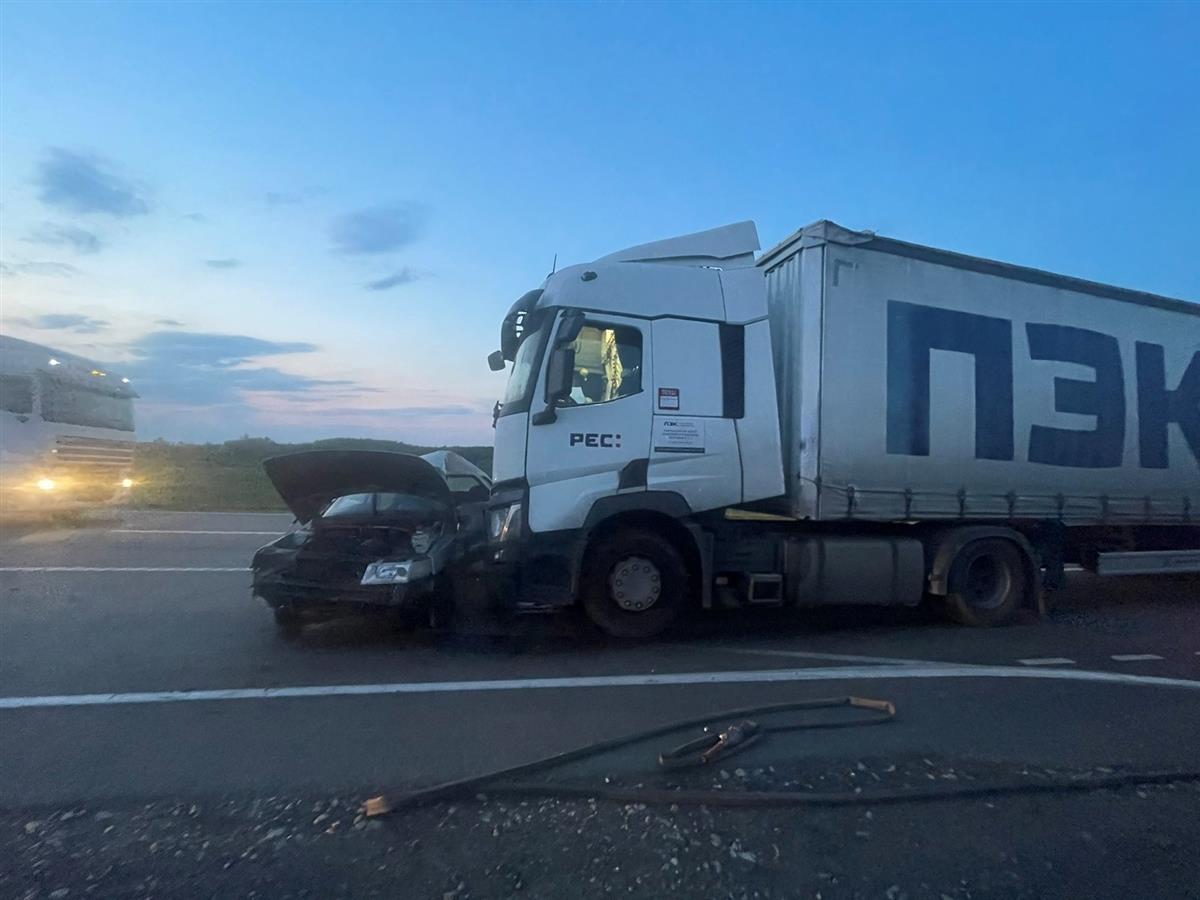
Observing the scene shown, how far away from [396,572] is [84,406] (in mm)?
12243

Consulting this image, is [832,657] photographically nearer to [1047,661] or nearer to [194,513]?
[1047,661]

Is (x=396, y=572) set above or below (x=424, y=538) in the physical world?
below

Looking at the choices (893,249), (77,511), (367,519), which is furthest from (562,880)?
(77,511)

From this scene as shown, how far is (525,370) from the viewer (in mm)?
7516

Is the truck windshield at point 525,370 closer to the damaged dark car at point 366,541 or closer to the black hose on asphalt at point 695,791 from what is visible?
the damaged dark car at point 366,541

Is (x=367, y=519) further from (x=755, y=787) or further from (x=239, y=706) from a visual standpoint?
(x=755, y=787)

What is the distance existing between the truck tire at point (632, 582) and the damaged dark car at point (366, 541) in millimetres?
1164

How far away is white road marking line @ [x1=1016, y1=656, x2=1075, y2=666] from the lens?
700 cm

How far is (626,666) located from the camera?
6.89 metres

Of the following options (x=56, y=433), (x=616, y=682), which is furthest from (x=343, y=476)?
(x=56, y=433)

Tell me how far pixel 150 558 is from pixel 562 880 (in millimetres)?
10955

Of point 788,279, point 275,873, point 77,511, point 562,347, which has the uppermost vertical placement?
point 788,279

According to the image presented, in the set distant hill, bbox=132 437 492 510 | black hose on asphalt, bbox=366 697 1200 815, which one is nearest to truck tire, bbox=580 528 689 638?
black hose on asphalt, bbox=366 697 1200 815

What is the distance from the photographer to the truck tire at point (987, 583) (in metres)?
8.34
